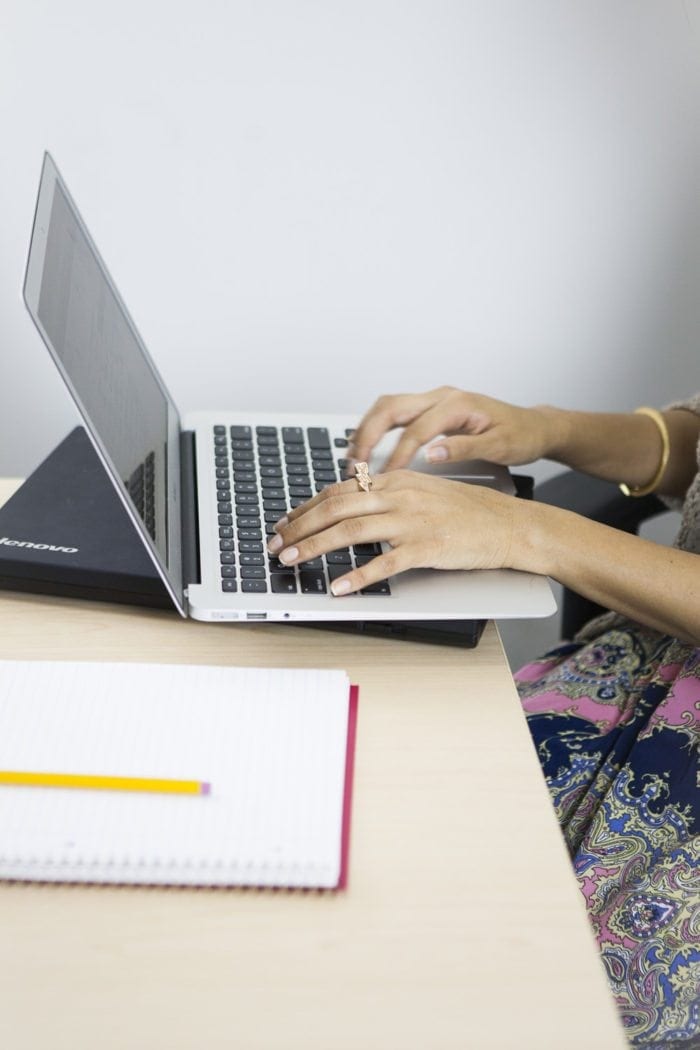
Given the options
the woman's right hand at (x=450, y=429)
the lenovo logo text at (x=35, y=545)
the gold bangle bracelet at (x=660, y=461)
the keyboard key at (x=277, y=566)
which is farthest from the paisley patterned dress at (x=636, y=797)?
the lenovo logo text at (x=35, y=545)

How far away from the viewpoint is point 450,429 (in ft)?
3.37

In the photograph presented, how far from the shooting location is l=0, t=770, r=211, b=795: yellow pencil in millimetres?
662

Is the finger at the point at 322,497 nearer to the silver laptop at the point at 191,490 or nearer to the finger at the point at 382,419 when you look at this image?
the silver laptop at the point at 191,490

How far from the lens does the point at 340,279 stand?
1442 mm

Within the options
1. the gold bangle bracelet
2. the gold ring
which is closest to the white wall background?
the gold bangle bracelet

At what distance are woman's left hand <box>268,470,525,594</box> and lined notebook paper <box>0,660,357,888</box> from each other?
9 cm

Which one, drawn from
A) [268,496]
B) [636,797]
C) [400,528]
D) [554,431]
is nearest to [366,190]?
[554,431]

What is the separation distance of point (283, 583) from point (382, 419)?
239 mm

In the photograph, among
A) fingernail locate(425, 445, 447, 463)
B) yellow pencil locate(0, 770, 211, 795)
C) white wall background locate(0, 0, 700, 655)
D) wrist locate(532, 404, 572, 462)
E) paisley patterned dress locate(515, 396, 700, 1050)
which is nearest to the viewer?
yellow pencil locate(0, 770, 211, 795)

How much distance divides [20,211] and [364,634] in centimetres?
83

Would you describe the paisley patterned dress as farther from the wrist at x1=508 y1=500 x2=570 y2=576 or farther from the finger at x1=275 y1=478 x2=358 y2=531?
the finger at x1=275 y1=478 x2=358 y2=531

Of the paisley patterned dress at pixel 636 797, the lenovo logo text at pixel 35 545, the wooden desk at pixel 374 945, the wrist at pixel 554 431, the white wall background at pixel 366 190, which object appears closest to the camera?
the wooden desk at pixel 374 945

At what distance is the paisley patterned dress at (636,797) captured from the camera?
0.76m

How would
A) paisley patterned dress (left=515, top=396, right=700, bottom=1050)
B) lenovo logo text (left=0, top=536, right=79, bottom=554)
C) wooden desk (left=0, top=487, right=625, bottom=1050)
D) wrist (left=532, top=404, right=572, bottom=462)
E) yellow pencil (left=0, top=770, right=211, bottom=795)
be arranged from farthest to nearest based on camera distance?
wrist (left=532, top=404, right=572, bottom=462) < lenovo logo text (left=0, top=536, right=79, bottom=554) < paisley patterned dress (left=515, top=396, right=700, bottom=1050) < yellow pencil (left=0, top=770, right=211, bottom=795) < wooden desk (left=0, top=487, right=625, bottom=1050)
